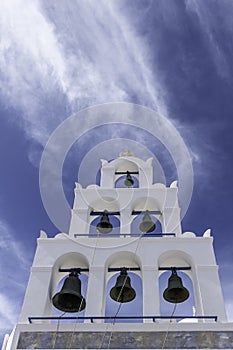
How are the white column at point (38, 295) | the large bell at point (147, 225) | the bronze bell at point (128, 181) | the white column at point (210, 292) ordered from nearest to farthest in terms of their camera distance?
the white column at point (210, 292), the white column at point (38, 295), the large bell at point (147, 225), the bronze bell at point (128, 181)

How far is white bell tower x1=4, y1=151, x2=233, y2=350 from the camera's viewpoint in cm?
684

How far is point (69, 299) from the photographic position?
8.10 metres

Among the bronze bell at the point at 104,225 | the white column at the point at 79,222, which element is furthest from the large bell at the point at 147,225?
the white column at the point at 79,222

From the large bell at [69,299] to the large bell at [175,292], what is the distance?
185 centimetres

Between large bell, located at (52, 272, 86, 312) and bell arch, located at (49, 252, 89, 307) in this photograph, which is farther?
bell arch, located at (49, 252, 89, 307)

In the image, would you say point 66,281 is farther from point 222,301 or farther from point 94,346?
point 222,301

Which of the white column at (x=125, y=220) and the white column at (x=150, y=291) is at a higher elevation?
the white column at (x=125, y=220)

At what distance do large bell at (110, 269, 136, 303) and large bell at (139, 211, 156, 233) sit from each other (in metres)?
2.08

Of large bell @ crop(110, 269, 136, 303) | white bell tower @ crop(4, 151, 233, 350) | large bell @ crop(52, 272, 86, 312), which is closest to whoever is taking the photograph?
white bell tower @ crop(4, 151, 233, 350)

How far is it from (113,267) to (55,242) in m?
1.48

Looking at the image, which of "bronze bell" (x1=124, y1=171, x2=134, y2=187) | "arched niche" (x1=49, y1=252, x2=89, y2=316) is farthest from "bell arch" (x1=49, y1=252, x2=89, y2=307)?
"bronze bell" (x1=124, y1=171, x2=134, y2=187)

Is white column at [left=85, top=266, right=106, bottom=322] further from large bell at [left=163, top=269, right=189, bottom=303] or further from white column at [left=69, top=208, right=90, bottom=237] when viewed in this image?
white column at [left=69, top=208, right=90, bottom=237]

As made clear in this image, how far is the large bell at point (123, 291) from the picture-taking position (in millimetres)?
8500

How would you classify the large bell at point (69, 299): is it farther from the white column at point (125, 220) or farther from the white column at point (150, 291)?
the white column at point (125, 220)
